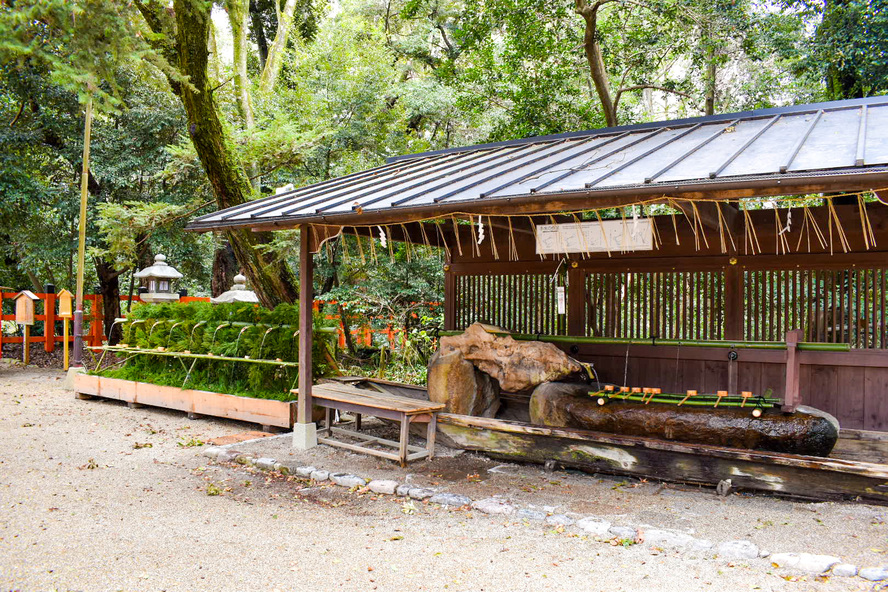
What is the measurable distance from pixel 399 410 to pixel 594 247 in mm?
2450

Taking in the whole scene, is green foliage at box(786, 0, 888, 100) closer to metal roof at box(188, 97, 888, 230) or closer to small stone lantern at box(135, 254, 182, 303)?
metal roof at box(188, 97, 888, 230)

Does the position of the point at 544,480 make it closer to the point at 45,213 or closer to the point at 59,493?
the point at 59,493

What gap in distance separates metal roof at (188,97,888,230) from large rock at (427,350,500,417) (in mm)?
1892

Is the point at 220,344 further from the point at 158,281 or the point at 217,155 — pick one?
the point at 217,155

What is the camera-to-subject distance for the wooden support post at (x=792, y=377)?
5129 millimetres

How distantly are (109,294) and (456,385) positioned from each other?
1258cm

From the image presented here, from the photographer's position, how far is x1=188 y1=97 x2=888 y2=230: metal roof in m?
4.03

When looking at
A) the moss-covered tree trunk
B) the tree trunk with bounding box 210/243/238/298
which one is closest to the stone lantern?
the moss-covered tree trunk

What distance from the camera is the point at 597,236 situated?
6008 millimetres

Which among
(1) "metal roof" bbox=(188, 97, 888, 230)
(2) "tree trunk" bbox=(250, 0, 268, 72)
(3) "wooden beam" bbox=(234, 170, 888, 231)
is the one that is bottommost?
(3) "wooden beam" bbox=(234, 170, 888, 231)

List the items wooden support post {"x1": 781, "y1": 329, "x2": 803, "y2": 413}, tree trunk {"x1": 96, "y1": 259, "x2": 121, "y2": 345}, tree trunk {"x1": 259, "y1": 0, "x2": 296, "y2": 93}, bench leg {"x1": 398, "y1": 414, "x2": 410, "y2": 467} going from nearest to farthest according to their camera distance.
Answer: wooden support post {"x1": 781, "y1": 329, "x2": 803, "y2": 413}, bench leg {"x1": 398, "y1": 414, "x2": 410, "y2": 467}, tree trunk {"x1": 96, "y1": 259, "x2": 121, "y2": 345}, tree trunk {"x1": 259, "y1": 0, "x2": 296, "y2": 93}

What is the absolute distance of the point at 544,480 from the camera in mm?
5656

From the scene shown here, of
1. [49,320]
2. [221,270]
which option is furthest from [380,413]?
[49,320]

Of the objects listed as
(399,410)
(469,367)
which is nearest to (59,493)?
(399,410)
